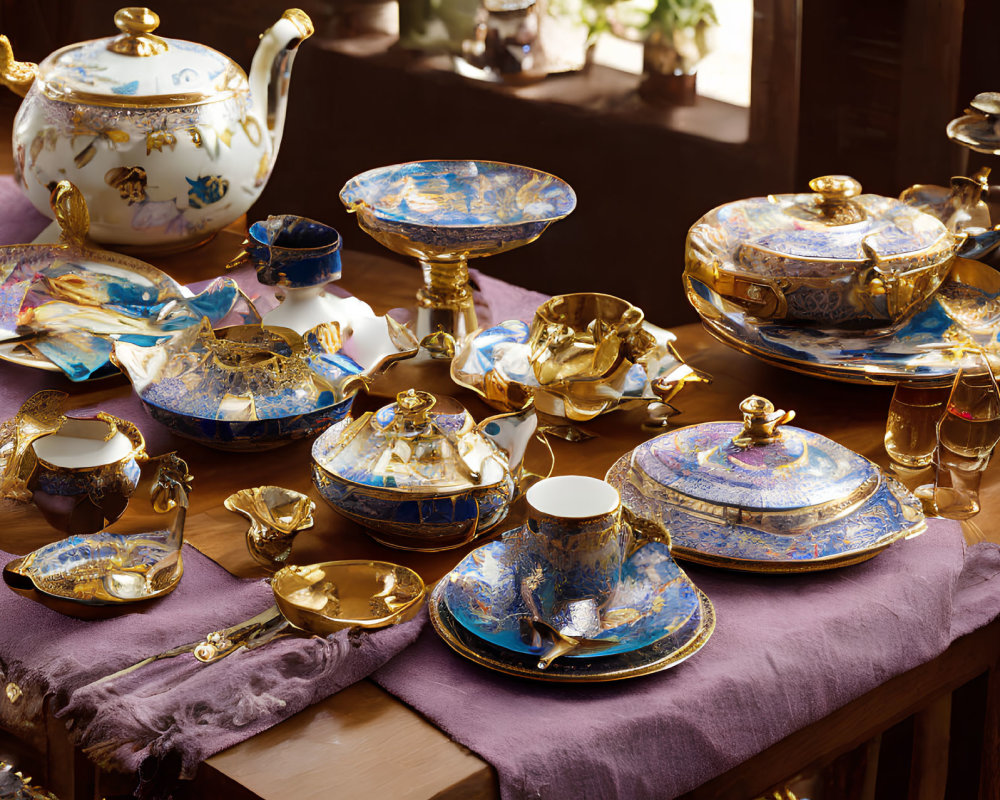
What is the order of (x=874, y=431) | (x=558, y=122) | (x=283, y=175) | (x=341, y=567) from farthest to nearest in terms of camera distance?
(x=283, y=175)
(x=558, y=122)
(x=874, y=431)
(x=341, y=567)

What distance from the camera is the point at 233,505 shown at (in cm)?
99

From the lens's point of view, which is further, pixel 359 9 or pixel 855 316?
pixel 359 9

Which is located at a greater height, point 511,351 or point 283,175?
point 511,351

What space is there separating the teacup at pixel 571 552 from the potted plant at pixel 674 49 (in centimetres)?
150

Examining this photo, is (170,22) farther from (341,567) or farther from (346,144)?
(341,567)

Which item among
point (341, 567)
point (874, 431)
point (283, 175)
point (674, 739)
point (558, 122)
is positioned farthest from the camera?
point (283, 175)

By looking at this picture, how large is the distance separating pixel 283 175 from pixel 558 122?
0.78 metres

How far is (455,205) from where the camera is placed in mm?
1447

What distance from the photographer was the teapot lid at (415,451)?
0.97 metres

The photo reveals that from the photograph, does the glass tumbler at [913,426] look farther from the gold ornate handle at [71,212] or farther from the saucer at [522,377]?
the gold ornate handle at [71,212]

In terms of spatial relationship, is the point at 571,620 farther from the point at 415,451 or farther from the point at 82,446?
the point at 82,446

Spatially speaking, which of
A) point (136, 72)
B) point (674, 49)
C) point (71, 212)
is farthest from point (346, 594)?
point (674, 49)

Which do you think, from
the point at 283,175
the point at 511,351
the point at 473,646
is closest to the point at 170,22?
the point at 283,175

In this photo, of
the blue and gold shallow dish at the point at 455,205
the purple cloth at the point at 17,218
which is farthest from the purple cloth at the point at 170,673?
the purple cloth at the point at 17,218
